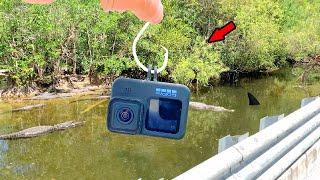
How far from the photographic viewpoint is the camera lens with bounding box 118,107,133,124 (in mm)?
1890

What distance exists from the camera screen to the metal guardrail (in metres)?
1.36

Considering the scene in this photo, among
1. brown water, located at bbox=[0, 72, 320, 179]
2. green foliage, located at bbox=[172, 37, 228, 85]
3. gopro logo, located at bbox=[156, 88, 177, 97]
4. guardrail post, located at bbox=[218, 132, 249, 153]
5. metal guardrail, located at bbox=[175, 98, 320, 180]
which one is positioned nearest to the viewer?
gopro logo, located at bbox=[156, 88, 177, 97]

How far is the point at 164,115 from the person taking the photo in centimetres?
200

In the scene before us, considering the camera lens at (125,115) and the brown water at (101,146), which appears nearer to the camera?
the camera lens at (125,115)

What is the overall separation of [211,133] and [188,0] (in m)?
17.0

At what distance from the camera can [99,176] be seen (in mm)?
13672

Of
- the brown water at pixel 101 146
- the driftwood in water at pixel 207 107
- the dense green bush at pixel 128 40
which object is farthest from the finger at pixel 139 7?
the dense green bush at pixel 128 40

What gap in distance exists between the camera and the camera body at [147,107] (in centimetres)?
189

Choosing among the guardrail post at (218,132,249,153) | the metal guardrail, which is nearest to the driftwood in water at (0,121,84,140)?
the metal guardrail

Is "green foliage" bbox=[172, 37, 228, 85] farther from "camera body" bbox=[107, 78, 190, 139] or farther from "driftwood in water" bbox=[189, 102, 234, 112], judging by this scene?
"camera body" bbox=[107, 78, 190, 139]

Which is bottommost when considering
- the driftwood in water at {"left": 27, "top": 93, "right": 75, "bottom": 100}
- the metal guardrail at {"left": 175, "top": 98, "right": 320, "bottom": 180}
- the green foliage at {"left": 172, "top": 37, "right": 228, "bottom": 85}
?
the driftwood in water at {"left": 27, "top": 93, "right": 75, "bottom": 100}

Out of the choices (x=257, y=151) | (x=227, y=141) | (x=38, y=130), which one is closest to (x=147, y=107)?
(x=227, y=141)

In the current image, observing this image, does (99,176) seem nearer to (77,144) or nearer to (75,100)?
(77,144)

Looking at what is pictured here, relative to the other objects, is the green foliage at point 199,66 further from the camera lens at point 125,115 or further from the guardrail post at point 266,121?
the camera lens at point 125,115
